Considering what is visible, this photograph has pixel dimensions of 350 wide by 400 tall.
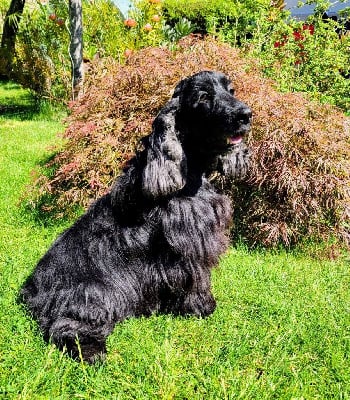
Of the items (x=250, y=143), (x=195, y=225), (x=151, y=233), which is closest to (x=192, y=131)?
(x=195, y=225)

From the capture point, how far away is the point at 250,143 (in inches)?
162

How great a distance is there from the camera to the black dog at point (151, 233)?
106 inches

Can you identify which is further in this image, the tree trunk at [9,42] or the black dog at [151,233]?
the tree trunk at [9,42]

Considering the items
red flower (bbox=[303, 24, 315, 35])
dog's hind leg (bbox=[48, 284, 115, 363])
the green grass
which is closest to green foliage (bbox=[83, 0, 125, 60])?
red flower (bbox=[303, 24, 315, 35])

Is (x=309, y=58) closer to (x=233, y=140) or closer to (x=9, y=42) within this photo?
(x=233, y=140)

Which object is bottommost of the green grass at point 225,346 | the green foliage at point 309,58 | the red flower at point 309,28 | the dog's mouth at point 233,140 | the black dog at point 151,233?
the green grass at point 225,346

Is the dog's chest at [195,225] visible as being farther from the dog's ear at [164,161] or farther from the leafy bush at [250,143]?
the leafy bush at [250,143]

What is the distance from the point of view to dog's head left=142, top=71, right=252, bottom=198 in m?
2.65

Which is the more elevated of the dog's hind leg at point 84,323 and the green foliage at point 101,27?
the green foliage at point 101,27

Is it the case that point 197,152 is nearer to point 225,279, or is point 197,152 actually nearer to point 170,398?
point 225,279

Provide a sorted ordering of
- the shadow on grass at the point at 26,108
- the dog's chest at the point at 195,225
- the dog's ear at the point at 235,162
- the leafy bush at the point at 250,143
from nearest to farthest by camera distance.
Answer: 1. the dog's chest at the point at 195,225
2. the dog's ear at the point at 235,162
3. the leafy bush at the point at 250,143
4. the shadow on grass at the point at 26,108

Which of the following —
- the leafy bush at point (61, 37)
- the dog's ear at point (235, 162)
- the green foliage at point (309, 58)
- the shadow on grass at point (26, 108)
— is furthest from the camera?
the shadow on grass at point (26, 108)

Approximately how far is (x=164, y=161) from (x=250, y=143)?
1.70 m

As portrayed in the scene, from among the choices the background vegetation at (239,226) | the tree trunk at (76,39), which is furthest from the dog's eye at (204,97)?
the tree trunk at (76,39)
